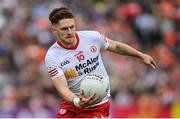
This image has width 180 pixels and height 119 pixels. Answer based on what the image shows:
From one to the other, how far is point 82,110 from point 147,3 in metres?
9.69

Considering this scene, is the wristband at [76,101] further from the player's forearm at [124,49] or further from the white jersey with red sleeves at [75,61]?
the player's forearm at [124,49]

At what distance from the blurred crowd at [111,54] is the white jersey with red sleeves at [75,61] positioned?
5831 mm

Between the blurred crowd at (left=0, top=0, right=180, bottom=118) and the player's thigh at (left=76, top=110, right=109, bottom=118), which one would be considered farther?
the blurred crowd at (left=0, top=0, right=180, bottom=118)

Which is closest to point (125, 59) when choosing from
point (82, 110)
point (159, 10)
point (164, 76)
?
point (164, 76)

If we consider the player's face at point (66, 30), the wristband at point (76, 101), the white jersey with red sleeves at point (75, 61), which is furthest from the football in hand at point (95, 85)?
the player's face at point (66, 30)

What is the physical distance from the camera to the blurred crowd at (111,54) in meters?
16.5

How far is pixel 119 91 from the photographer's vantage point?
1686 centimetres

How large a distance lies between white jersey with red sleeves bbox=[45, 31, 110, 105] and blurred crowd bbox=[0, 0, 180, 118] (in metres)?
5.83

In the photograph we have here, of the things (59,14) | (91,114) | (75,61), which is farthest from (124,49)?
(59,14)

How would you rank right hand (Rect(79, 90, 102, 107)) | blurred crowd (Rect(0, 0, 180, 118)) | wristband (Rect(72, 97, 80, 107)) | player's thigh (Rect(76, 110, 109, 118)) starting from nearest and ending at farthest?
right hand (Rect(79, 90, 102, 107))
wristband (Rect(72, 97, 80, 107))
player's thigh (Rect(76, 110, 109, 118))
blurred crowd (Rect(0, 0, 180, 118))

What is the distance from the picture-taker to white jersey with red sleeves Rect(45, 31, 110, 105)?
1038 centimetres

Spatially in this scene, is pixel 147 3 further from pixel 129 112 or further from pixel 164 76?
pixel 129 112

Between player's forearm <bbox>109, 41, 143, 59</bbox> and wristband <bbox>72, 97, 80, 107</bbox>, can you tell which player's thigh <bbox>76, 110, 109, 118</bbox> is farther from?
player's forearm <bbox>109, 41, 143, 59</bbox>

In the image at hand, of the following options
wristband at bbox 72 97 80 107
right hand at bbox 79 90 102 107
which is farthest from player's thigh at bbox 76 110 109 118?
right hand at bbox 79 90 102 107
